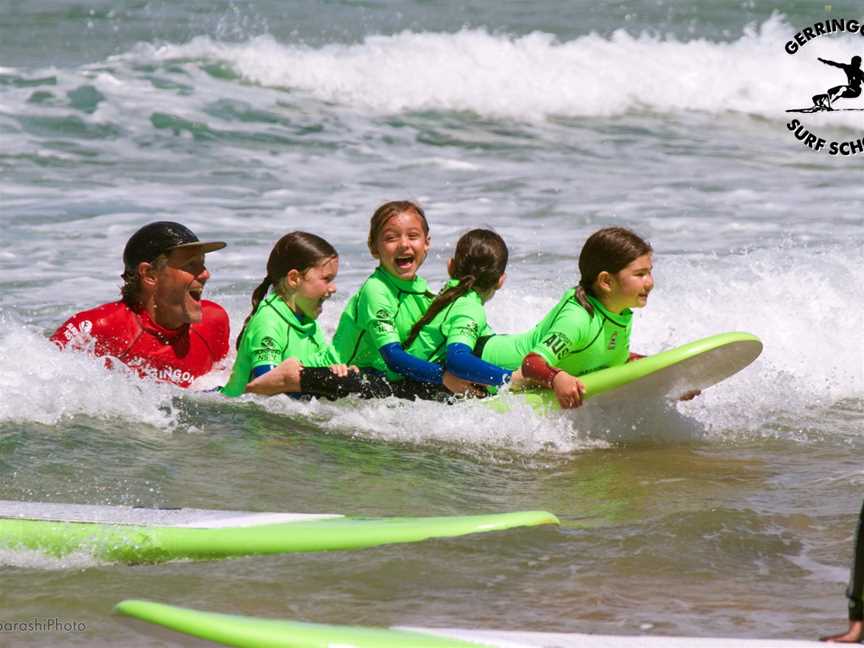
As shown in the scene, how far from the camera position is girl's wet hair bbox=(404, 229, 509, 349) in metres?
6.00

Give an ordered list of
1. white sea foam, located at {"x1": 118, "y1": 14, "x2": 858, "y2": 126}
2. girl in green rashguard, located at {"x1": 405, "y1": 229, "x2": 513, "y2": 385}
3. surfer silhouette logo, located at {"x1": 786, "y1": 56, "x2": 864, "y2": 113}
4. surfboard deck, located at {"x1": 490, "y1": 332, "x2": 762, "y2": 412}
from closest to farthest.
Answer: surfboard deck, located at {"x1": 490, "y1": 332, "x2": 762, "y2": 412}
girl in green rashguard, located at {"x1": 405, "y1": 229, "x2": 513, "y2": 385}
white sea foam, located at {"x1": 118, "y1": 14, "x2": 858, "y2": 126}
surfer silhouette logo, located at {"x1": 786, "y1": 56, "x2": 864, "y2": 113}

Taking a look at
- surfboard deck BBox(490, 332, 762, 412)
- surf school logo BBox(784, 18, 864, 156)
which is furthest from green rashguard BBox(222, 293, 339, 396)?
surf school logo BBox(784, 18, 864, 156)

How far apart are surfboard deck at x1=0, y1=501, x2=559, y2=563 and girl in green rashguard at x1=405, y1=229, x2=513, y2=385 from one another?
62.0 inches

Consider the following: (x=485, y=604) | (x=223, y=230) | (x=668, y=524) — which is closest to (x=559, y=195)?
(x=223, y=230)

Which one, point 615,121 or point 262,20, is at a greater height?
point 262,20

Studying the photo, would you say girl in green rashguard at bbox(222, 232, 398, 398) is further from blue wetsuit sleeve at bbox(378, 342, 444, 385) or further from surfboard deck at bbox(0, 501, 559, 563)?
surfboard deck at bbox(0, 501, 559, 563)

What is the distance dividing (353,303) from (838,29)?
12889mm

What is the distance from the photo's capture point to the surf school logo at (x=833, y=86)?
1491 centimetres

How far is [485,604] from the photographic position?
380cm

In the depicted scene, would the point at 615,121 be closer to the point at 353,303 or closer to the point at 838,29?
the point at 838,29

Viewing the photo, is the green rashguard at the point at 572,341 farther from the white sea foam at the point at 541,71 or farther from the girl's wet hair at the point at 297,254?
the white sea foam at the point at 541,71

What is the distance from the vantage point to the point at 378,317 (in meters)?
6.00

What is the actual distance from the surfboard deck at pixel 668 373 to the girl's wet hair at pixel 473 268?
0.48 m

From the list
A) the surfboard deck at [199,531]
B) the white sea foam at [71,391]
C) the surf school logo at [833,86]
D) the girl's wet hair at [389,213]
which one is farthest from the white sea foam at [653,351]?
the surf school logo at [833,86]
